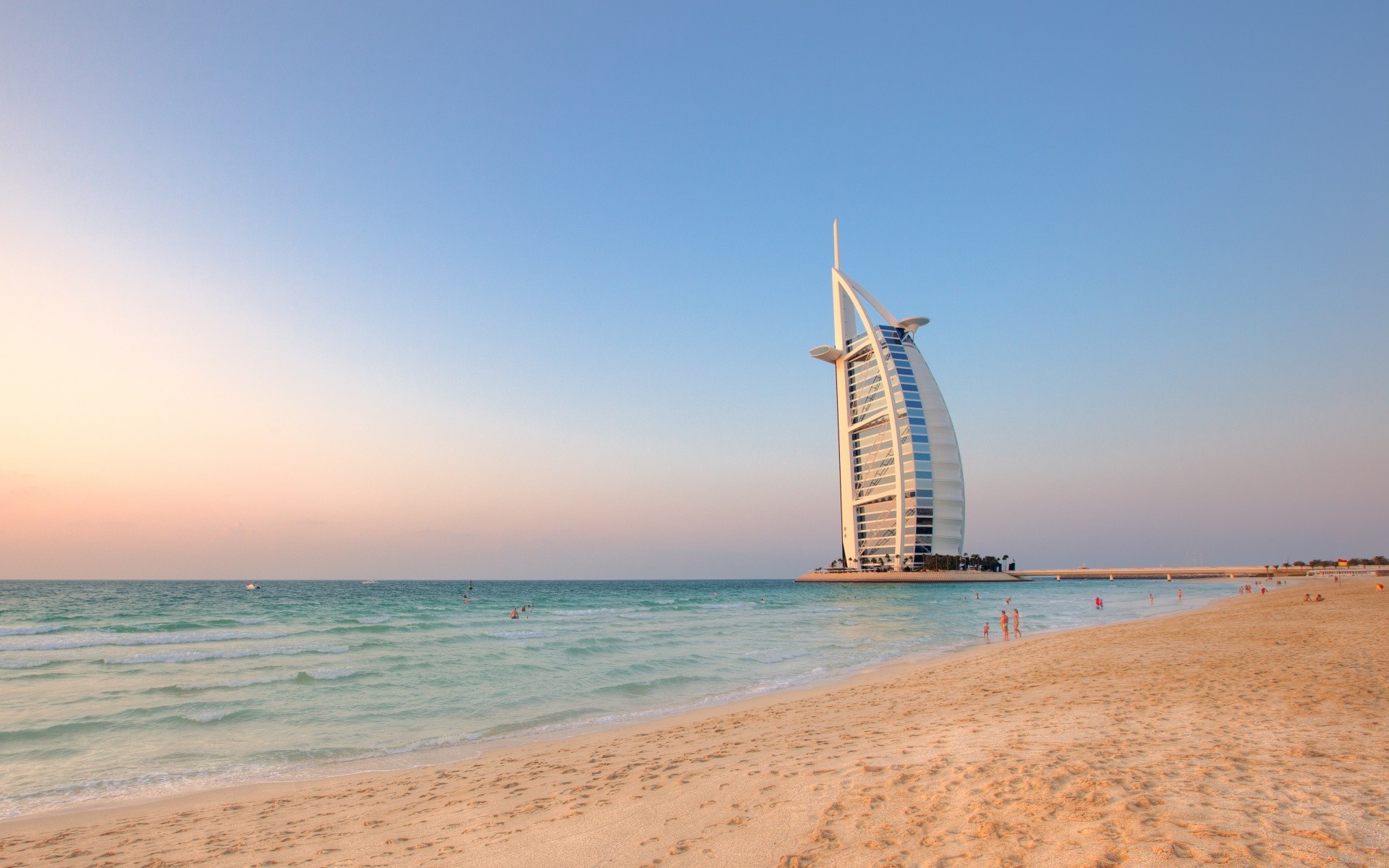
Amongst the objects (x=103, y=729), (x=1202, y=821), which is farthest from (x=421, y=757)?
(x=1202, y=821)

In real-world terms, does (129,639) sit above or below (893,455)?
below

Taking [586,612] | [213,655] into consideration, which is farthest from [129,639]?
[586,612]

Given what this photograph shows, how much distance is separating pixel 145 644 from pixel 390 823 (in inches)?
1083

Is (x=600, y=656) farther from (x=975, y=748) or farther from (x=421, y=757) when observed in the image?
(x=975, y=748)

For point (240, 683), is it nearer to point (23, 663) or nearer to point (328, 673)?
point (328, 673)

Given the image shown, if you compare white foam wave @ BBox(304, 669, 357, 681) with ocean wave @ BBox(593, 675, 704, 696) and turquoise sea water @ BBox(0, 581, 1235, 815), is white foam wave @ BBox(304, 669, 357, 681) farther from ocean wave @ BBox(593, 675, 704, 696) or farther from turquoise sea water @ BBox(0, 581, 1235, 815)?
ocean wave @ BBox(593, 675, 704, 696)

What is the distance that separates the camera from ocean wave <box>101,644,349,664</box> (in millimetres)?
21250

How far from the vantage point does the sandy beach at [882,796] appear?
4.71 m

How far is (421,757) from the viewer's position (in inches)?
416

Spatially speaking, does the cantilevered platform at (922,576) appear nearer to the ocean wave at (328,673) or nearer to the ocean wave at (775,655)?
A: the ocean wave at (775,655)

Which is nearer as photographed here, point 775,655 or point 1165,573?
point 775,655

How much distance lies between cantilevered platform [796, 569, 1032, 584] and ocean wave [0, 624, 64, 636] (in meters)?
79.1

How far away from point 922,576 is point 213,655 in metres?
79.8

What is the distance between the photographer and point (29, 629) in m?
34.2
